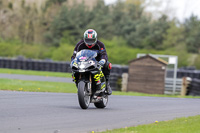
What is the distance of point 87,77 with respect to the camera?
9.57 m

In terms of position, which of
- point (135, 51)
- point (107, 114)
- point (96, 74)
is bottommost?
point (135, 51)

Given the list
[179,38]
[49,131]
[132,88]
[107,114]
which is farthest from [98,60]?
[179,38]

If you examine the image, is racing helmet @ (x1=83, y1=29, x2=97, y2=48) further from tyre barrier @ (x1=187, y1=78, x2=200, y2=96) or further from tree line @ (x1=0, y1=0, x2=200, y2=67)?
tree line @ (x1=0, y1=0, x2=200, y2=67)

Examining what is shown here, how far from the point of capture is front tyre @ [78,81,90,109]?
9.03 m

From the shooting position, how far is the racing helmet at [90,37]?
9852mm

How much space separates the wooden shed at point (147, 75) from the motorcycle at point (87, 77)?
56.5 feet

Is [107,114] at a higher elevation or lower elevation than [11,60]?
higher

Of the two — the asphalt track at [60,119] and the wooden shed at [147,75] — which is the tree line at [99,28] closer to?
the wooden shed at [147,75]

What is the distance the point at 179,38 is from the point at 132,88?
3800cm

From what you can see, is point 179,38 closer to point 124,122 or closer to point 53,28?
point 53,28

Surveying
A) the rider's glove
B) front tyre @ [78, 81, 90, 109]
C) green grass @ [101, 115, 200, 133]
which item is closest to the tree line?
the rider's glove

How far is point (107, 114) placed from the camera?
9.09 m

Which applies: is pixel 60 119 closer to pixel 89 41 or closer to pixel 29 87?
pixel 89 41

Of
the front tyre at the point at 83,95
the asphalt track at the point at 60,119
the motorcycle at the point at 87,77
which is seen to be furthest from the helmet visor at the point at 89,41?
the asphalt track at the point at 60,119
